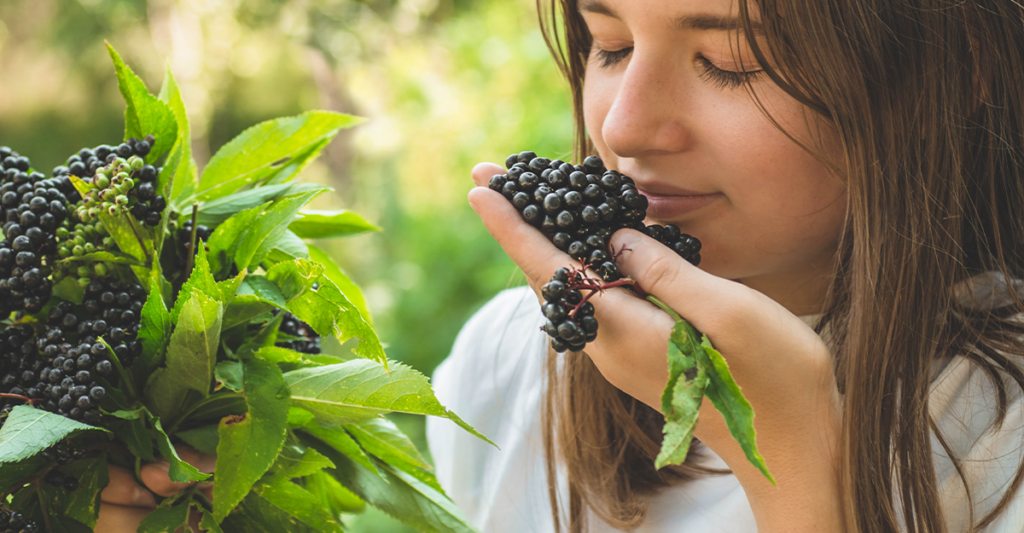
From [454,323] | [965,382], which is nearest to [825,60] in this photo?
[965,382]

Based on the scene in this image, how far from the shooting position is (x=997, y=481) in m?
0.84

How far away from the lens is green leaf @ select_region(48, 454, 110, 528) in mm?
670

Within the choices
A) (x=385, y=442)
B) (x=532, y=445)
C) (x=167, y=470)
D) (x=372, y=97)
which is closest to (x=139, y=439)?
(x=167, y=470)

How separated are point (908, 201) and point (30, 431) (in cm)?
89

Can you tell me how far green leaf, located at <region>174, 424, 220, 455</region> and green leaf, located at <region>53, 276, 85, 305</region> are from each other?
6.8 inches

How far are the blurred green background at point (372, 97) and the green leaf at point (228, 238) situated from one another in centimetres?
164

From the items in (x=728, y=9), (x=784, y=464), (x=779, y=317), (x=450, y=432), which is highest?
(x=728, y=9)

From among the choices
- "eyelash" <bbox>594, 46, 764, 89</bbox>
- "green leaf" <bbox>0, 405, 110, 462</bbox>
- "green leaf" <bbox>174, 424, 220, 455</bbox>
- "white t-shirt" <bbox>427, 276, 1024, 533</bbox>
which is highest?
"eyelash" <bbox>594, 46, 764, 89</bbox>

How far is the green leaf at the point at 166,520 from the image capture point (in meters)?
0.67

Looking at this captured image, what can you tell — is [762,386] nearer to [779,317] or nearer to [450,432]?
[779,317]

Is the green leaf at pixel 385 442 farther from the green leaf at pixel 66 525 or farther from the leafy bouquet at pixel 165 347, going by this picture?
the green leaf at pixel 66 525

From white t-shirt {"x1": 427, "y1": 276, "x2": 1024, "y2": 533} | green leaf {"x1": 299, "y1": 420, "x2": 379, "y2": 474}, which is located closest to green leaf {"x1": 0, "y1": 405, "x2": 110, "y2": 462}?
green leaf {"x1": 299, "y1": 420, "x2": 379, "y2": 474}

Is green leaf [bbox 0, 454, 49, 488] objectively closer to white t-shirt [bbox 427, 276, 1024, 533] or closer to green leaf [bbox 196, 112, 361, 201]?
green leaf [bbox 196, 112, 361, 201]

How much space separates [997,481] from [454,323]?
2065 mm
